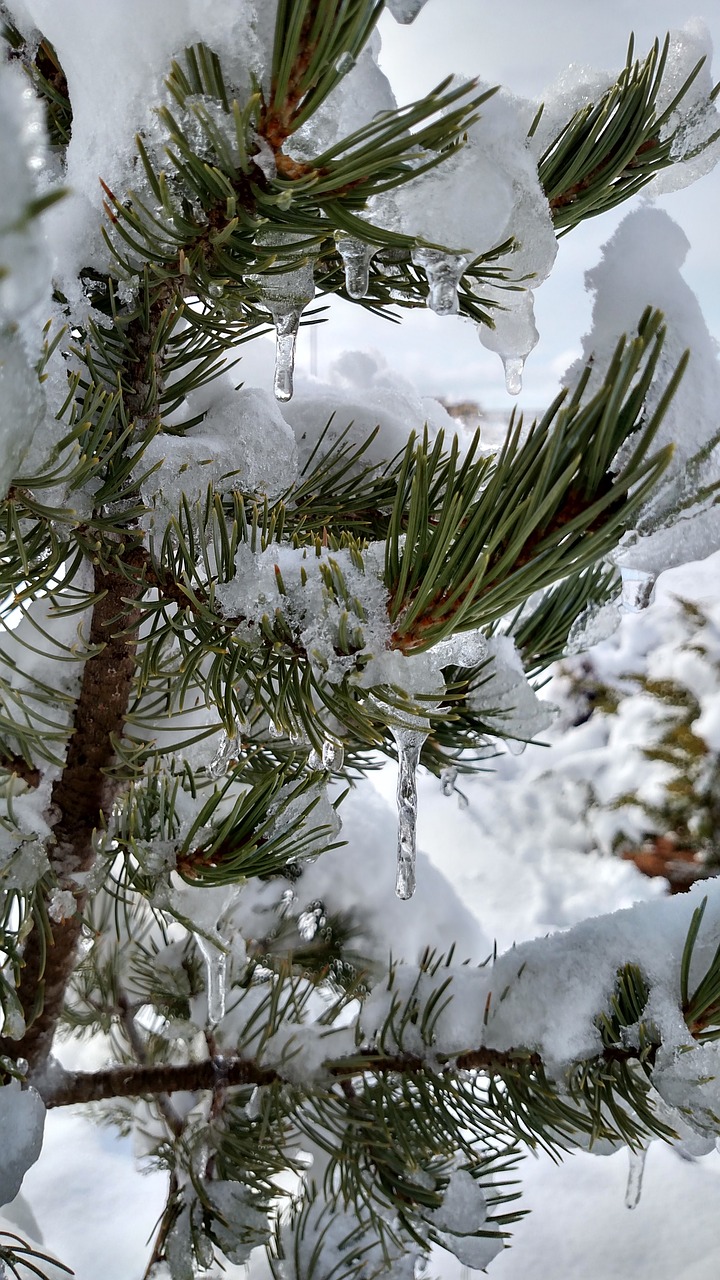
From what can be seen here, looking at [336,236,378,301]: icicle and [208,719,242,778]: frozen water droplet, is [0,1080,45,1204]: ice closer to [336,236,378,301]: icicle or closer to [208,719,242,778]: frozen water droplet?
[208,719,242,778]: frozen water droplet

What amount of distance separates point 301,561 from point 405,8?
226mm

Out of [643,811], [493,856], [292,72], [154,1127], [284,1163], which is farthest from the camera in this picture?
[493,856]

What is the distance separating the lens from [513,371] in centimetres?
53

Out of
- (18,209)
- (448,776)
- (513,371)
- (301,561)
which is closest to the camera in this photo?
(18,209)

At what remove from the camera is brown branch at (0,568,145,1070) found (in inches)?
20.5

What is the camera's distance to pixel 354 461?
1.88 feet

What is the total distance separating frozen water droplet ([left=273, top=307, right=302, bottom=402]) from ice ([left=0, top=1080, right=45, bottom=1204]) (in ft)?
1.65

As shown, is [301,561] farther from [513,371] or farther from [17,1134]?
[17,1134]

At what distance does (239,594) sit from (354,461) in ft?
0.64

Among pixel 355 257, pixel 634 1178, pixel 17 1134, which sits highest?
pixel 355 257

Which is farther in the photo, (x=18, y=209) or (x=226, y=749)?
(x=226, y=749)

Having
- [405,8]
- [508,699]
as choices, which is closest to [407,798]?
[508,699]

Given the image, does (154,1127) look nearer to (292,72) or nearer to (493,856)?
(292,72)

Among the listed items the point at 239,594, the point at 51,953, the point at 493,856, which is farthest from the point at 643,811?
the point at 239,594
